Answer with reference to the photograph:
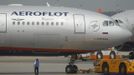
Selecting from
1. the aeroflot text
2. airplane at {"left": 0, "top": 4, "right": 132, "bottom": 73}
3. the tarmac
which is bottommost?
the tarmac

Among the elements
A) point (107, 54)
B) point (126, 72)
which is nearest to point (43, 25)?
point (126, 72)

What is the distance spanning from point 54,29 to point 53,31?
6.9 inches

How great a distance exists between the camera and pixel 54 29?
3569 centimetres

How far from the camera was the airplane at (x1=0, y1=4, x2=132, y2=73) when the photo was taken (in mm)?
35281

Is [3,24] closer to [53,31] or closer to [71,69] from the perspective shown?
[53,31]

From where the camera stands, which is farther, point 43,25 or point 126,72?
point 43,25

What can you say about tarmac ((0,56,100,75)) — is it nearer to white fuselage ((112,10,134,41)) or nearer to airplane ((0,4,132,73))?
airplane ((0,4,132,73))

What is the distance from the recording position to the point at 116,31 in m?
36.3

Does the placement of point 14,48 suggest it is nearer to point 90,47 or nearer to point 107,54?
point 90,47

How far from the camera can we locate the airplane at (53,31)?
35.3 metres

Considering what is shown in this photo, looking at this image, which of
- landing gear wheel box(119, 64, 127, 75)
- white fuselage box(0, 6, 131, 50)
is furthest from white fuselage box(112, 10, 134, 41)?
landing gear wheel box(119, 64, 127, 75)

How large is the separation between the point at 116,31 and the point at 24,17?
6864mm

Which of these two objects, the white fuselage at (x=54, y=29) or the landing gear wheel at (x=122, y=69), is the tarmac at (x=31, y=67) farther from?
the landing gear wheel at (x=122, y=69)

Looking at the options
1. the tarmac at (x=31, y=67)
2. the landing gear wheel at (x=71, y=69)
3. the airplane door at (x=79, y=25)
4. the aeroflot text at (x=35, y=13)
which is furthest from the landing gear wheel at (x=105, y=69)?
the aeroflot text at (x=35, y=13)
